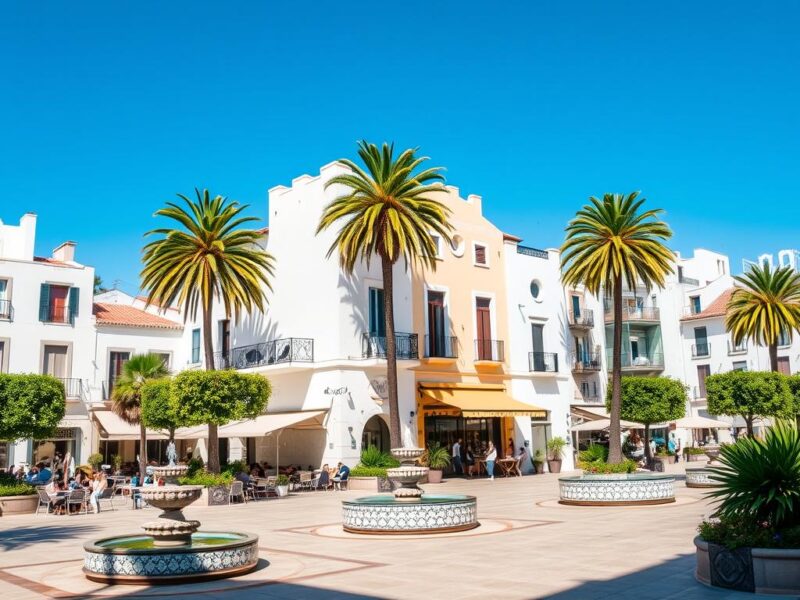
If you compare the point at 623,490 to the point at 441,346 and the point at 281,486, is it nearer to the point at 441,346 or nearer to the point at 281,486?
the point at 281,486

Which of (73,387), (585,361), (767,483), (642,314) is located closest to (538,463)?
(585,361)

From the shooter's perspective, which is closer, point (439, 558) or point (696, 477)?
point (439, 558)

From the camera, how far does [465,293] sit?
3816 centimetres

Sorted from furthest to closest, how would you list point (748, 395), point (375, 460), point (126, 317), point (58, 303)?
point (126, 317), point (58, 303), point (748, 395), point (375, 460)

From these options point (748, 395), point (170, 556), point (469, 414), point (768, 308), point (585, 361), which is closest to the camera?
point (170, 556)

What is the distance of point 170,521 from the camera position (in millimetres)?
12328

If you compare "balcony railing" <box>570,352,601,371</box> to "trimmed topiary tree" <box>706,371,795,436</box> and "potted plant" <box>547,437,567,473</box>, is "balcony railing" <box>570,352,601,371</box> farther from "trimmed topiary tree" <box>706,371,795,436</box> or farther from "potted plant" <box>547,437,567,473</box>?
"trimmed topiary tree" <box>706,371,795,436</box>

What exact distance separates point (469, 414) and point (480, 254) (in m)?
8.98

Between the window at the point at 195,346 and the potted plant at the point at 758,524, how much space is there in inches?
1337

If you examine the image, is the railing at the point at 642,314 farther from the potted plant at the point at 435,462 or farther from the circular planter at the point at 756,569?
the circular planter at the point at 756,569

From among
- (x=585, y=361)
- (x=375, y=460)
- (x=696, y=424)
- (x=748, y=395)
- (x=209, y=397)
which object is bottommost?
(x=375, y=460)

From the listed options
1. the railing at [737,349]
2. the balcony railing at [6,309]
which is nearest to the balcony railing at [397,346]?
the balcony railing at [6,309]

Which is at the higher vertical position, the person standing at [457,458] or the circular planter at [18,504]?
the person standing at [457,458]

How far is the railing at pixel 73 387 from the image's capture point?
123 ft
